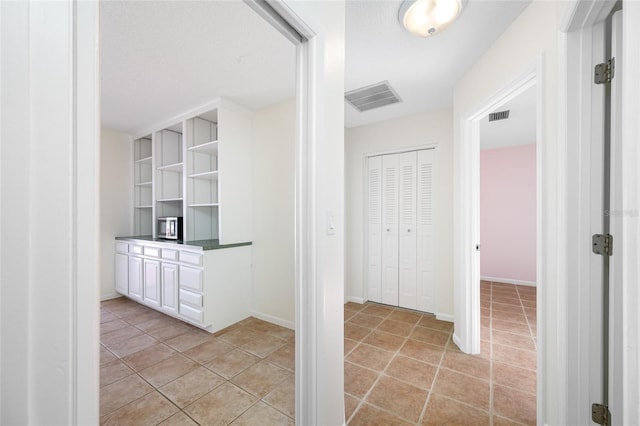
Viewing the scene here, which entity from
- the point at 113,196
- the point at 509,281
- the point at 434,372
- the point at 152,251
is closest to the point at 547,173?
the point at 434,372

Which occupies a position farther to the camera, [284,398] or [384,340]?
[384,340]

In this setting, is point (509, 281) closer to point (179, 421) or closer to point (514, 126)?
point (514, 126)

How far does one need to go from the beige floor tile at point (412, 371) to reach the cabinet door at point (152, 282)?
271 cm

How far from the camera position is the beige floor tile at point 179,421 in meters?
1.52

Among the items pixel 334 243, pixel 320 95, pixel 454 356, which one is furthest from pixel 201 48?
pixel 454 356

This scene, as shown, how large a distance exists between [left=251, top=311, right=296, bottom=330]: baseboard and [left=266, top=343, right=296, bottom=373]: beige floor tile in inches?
13.8

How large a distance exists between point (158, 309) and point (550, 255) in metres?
3.74

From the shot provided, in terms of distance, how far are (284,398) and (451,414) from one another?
1083 mm

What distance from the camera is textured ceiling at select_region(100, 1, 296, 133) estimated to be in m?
1.55

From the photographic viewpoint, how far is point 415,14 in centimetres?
151

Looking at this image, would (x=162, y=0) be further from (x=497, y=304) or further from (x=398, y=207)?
(x=497, y=304)

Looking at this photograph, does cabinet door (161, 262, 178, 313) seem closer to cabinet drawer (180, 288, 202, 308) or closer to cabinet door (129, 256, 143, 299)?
cabinet drawer (180, 288, 202, 308)

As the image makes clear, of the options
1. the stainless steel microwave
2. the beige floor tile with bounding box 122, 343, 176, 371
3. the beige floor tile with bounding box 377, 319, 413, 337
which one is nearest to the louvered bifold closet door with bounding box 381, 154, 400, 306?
the beige floor tile with bounding box 377, 319, 413, 337

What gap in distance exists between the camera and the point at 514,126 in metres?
3.61
